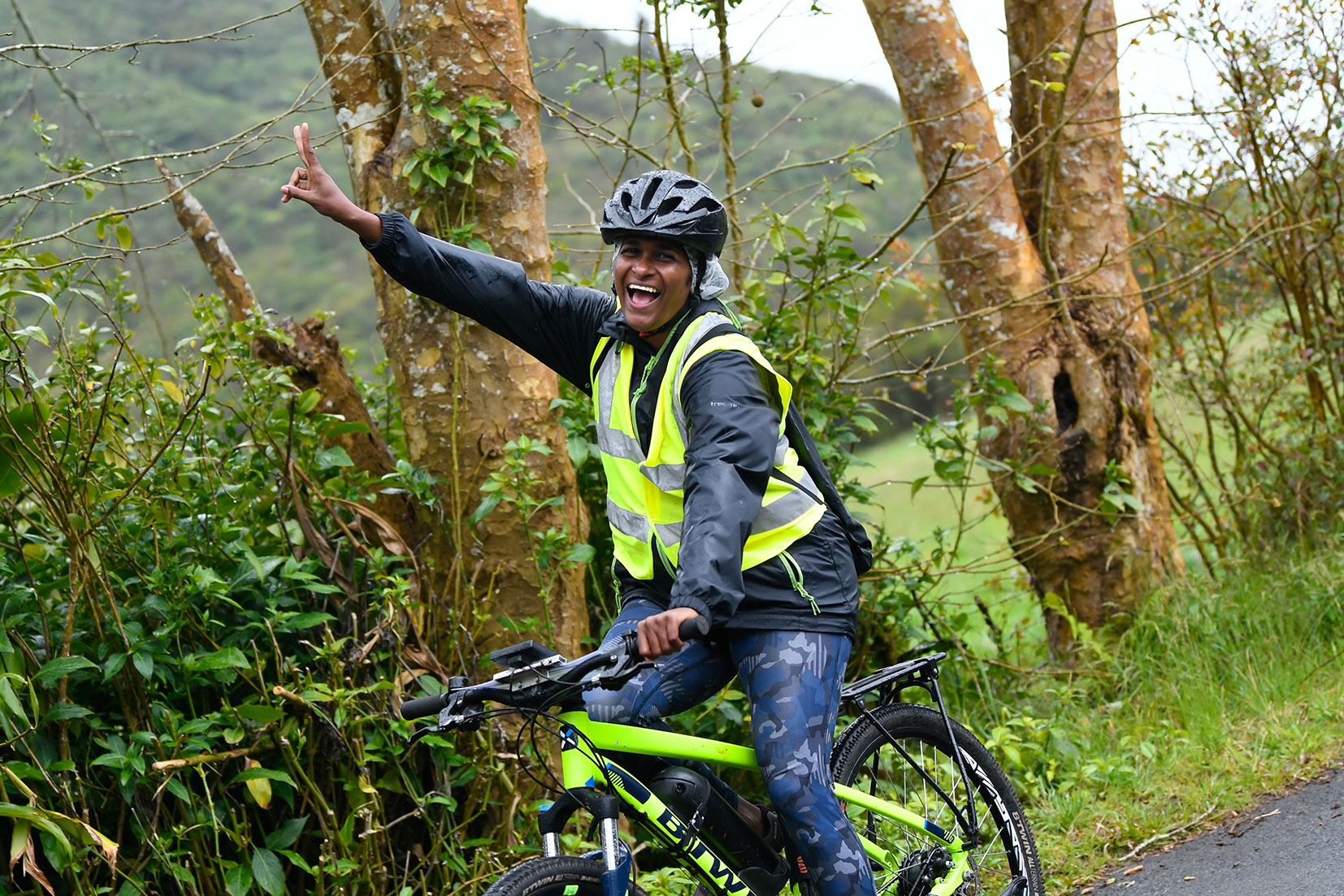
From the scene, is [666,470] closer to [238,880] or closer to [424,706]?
[424,706]

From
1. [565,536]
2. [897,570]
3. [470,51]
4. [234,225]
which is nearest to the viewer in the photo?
[565,536]

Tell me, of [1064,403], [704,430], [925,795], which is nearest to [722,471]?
[704,430]

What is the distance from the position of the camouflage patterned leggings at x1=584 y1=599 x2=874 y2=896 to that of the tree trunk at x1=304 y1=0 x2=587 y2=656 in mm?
1356

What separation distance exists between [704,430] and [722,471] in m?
0.14

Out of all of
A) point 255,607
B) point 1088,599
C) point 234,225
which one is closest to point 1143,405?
point 1088,599

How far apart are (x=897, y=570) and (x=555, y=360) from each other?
2.62 m

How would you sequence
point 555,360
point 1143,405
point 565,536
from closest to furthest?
point 555,360, point 565,536, point 1143,405

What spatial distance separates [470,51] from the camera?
4449mm

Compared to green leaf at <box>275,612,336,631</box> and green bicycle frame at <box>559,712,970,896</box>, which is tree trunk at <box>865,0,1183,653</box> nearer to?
green bicycle frame at <box>559,712,970,896</box>

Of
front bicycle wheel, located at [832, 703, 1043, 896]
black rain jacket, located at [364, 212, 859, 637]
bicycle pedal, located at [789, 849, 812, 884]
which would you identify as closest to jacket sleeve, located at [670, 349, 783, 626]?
black rain jacket, located at [364, 212, 859, 637]

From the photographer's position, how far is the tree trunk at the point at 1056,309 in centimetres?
643

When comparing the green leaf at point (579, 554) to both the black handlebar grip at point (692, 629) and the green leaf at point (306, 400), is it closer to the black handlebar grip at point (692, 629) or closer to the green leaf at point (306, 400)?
the green leaf at point (306, 400)

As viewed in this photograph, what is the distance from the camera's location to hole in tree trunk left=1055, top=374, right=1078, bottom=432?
21.4 ft

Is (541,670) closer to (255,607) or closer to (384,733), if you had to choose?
(384,733)
